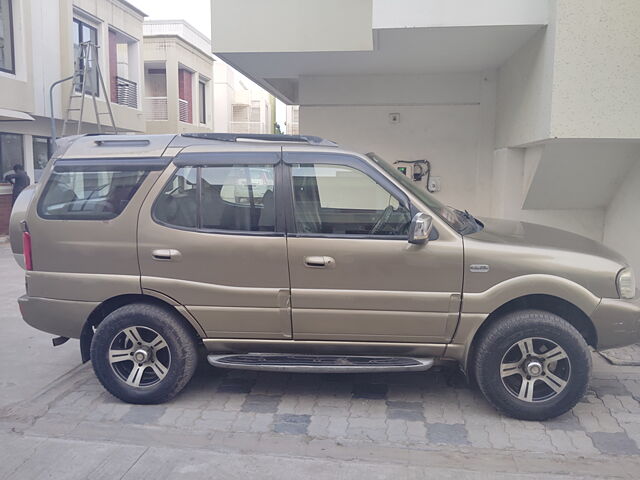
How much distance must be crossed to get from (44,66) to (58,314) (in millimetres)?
12568

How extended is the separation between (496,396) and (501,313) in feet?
1.97

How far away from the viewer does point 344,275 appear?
4.35m

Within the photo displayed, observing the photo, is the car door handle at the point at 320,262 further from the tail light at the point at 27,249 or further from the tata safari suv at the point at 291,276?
the tail light at the point at 27,249

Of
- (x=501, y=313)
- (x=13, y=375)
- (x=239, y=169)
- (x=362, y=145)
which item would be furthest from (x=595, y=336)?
(x=362, y=145)

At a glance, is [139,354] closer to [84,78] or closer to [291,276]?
[291,276]

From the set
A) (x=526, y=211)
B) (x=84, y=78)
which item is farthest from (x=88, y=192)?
(x=84, y=78)

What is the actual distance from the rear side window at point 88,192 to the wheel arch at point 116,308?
0.65 m

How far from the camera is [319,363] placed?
4441 mm

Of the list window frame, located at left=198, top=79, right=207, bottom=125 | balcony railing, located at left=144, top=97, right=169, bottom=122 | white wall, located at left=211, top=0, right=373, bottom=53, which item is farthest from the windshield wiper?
window frame, located at left=198, top=79, right=207, bottom=125

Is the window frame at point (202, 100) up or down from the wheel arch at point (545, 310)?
up

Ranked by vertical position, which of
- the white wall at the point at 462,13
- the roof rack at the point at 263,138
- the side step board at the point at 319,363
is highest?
the white wall at the point at 462,13

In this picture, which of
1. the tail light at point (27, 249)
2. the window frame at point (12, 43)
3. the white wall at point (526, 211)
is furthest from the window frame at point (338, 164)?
the window frame at point (12, 43)

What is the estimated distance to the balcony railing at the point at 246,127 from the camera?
36.5 meters

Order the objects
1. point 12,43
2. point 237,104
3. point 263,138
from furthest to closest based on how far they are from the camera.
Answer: point 237,104 → point 12,43 → point 263,138
